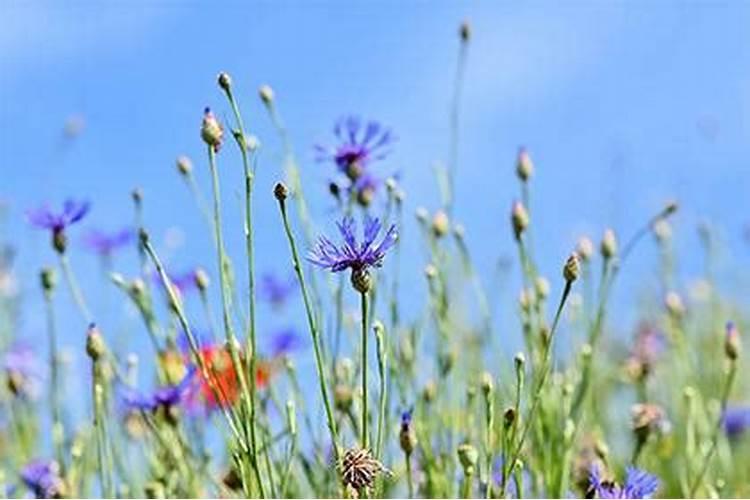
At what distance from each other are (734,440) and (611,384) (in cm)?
34

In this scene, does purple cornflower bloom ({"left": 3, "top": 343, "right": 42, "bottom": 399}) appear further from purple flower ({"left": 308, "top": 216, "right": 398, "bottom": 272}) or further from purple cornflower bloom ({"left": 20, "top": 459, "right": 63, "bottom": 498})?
purple flower ({"left": 308, "top": 216, "right": 398, "bottom": 272})

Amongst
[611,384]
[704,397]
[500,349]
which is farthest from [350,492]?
[611,384]

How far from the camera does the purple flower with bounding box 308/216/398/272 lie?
111 centimetres

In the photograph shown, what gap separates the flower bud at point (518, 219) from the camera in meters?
1.59

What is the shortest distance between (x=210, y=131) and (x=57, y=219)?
1.34 ft

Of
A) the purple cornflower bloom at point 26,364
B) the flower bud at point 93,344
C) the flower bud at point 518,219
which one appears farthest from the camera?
the purple cornflower bloom at point 26,364

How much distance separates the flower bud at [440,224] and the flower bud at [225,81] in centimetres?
Answer: 61

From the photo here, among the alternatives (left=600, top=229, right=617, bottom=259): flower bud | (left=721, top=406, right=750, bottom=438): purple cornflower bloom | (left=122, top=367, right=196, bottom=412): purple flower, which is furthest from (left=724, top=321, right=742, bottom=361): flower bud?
(left=721, top=406, right=750, bottom=438): purple cornflower bloom

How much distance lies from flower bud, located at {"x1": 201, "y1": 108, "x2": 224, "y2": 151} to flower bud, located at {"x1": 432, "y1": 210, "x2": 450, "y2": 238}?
630 millimetres

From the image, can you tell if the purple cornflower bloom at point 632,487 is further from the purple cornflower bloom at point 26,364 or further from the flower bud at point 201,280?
the purple cornflower bloom at point 26,364

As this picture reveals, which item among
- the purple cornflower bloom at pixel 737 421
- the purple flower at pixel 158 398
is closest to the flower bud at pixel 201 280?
the purple flower at pixel 158 398

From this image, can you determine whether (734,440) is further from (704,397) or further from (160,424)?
(160,424)

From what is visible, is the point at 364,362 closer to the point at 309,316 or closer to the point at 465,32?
the point at 309,316

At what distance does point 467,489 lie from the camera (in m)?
1.32
